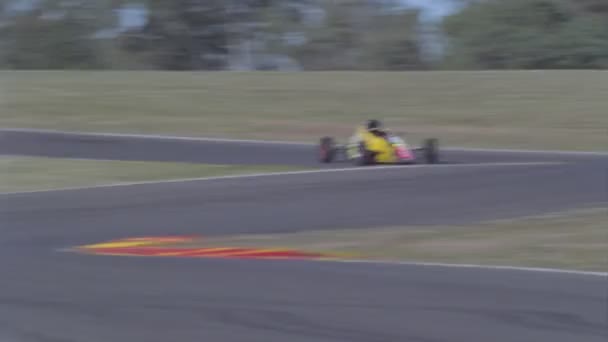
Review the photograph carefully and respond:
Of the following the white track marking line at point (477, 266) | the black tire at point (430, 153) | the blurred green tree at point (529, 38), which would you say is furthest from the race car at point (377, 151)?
the blurred green tree at point (529, 38)

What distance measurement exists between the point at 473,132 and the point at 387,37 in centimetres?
2154

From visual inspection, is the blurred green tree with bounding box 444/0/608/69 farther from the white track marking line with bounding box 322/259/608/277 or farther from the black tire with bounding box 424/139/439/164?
the white track marking line with bounding box 322/259/608/277

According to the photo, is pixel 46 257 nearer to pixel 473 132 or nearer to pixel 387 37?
pixel 473 132

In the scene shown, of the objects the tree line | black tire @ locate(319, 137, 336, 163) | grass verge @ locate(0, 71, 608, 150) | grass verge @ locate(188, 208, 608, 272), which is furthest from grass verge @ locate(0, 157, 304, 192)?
the tree line

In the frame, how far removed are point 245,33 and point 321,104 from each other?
20523 millimetres

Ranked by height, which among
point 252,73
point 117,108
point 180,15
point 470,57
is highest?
point 180,15

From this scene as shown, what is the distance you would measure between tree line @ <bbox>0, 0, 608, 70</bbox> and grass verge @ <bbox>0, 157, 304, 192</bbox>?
26961 millimetres

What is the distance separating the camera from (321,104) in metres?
28.4

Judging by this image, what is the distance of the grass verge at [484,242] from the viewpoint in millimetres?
9859

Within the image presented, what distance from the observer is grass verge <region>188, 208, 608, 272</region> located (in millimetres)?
9859

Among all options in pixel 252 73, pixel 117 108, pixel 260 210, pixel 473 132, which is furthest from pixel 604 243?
pixel 252 73

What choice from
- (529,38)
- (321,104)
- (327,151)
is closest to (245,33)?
(529,38)

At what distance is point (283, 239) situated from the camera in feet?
37.8

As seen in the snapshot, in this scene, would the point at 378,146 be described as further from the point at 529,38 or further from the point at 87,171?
the point at 529,38
